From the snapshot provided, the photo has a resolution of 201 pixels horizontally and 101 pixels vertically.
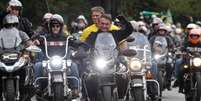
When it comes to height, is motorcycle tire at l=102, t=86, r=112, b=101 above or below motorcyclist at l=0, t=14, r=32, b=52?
below

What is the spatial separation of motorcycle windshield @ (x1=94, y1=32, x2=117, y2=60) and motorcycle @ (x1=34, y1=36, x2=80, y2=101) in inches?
21.4

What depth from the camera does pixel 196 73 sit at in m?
13.7

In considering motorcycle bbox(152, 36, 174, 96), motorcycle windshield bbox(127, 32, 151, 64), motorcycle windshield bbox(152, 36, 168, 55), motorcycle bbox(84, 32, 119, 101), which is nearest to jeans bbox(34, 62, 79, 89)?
motorcycle bbox(84, 32, 119, 101)

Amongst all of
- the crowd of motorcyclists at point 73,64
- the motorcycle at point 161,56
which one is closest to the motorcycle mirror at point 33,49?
the crowd of motorcyclists at point 73,64

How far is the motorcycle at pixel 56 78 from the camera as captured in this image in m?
11.5

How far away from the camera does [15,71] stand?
1223 centimetres

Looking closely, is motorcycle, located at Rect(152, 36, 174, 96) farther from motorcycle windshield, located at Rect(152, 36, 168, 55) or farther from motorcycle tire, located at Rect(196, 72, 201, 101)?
motorcycle tire, located at Rect(196, 72, 201, 101)

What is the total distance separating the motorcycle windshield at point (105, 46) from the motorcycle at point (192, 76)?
1.93 meters

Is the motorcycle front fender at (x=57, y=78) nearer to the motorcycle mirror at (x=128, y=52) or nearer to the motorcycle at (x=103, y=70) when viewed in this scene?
the motorcycle at (x=103, y=70)

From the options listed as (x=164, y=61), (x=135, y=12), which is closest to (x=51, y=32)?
(x=164, y=61)

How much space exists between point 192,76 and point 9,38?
3.43 meters

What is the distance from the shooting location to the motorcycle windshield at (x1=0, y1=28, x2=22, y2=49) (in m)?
12.6

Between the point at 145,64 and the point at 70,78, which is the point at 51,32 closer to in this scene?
the point at 70,78

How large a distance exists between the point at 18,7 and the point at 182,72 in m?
3.26
